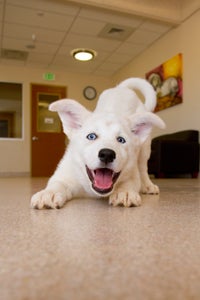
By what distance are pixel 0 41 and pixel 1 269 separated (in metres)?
6.62

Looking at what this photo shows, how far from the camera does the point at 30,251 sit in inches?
29.5

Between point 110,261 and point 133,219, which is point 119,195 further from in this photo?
point 110,261

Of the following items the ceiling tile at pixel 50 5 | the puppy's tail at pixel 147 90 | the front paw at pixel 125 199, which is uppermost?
the ceiling tile at pixel 50 5

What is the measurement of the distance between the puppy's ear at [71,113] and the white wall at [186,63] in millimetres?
4277

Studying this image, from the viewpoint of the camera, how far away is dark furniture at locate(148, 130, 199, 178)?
215 inches

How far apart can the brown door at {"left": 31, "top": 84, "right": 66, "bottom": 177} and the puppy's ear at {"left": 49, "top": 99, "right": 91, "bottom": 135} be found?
6.68 m

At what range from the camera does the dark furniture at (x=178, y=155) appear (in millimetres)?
Result: 5449

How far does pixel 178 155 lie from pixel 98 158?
4363 millimetres

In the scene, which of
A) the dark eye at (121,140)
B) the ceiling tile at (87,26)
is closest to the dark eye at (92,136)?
the dark eye at (121,140)

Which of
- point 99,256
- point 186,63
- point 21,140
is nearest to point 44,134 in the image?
point 21,140

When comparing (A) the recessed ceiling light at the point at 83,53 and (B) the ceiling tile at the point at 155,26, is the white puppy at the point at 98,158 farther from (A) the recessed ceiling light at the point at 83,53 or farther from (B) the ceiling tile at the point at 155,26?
(A) the recessed ceiling light at the point at 83,53

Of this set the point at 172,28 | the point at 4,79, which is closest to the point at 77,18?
the point at 172,28

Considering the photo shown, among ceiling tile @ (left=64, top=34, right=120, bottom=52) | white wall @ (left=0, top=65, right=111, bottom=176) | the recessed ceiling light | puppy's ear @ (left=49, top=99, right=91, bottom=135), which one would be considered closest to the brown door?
white wall @ (left=0, top=65, right=111, bottom=176)

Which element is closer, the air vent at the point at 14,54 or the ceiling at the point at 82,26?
the ceiling at the point at 82,26
